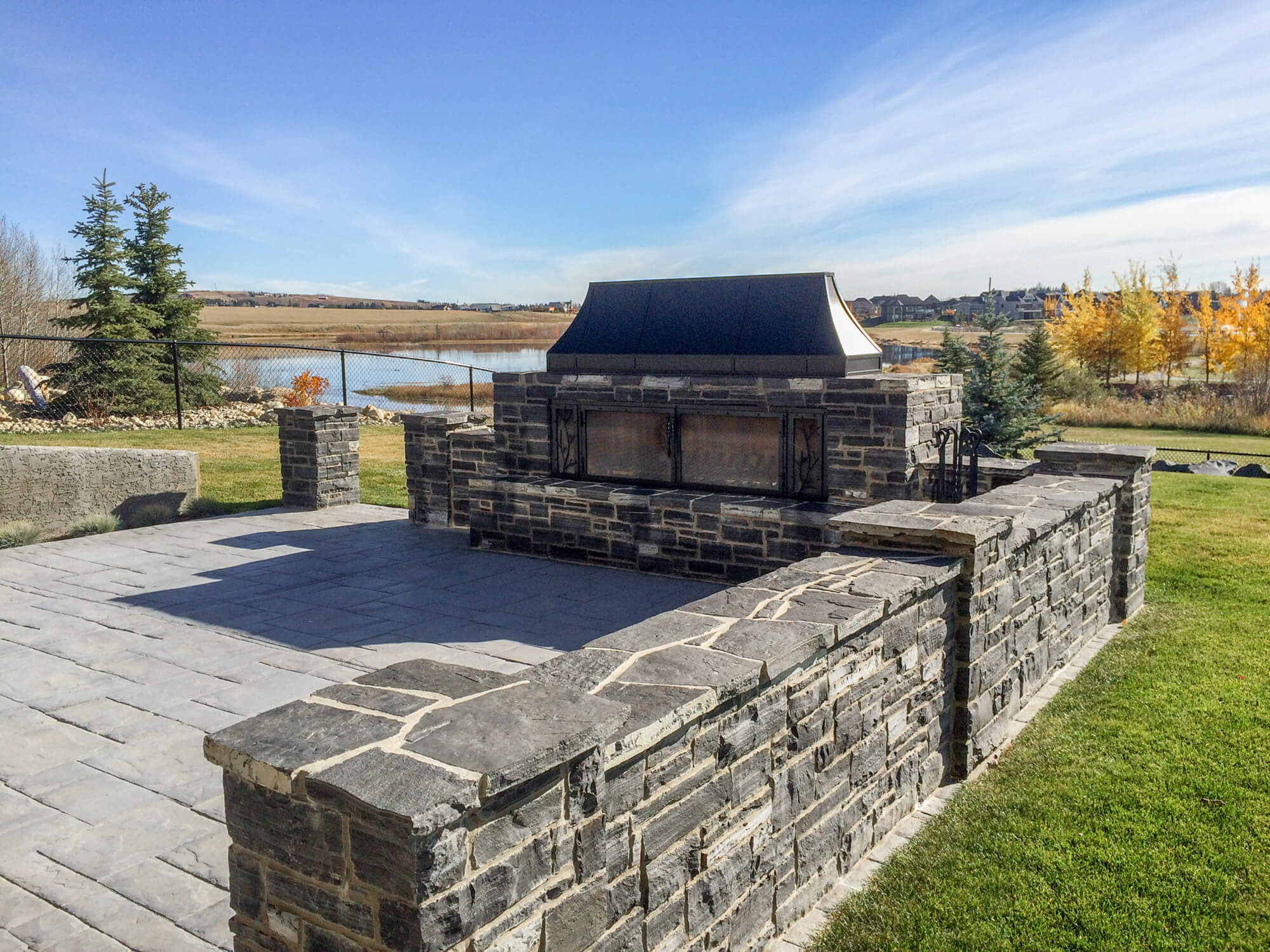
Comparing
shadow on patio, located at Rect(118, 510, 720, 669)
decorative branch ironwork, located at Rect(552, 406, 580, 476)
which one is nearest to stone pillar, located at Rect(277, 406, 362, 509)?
shadow on patio, located at Rect(118, 510, 720, 669)

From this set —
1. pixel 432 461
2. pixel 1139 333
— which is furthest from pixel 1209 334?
pixel 432 461

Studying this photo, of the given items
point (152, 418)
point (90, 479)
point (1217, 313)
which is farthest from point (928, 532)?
point (1217, 313)

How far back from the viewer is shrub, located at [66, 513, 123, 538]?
1009 centimetres

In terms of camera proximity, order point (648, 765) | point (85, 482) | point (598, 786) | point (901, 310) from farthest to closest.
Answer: point (901, 310)
point (85, 482)
point (648, 765)
point (598, 786)

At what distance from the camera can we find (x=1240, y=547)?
8.52 m

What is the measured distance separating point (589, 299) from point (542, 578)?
9.02 ft

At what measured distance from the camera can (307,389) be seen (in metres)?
19.3

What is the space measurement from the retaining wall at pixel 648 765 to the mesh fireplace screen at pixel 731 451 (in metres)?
3.14

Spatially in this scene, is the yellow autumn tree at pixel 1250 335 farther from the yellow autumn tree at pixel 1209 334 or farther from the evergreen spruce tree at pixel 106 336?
the evergreen spruce tree at pixel 106 336

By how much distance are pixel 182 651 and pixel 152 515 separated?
5.11 m

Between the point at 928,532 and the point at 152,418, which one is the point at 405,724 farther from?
the point at 152,418

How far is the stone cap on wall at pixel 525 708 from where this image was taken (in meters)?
2.10

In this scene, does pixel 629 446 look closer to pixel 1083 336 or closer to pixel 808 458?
pixel 808 458

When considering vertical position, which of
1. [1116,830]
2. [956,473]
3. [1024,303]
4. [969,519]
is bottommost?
[1116,830]
